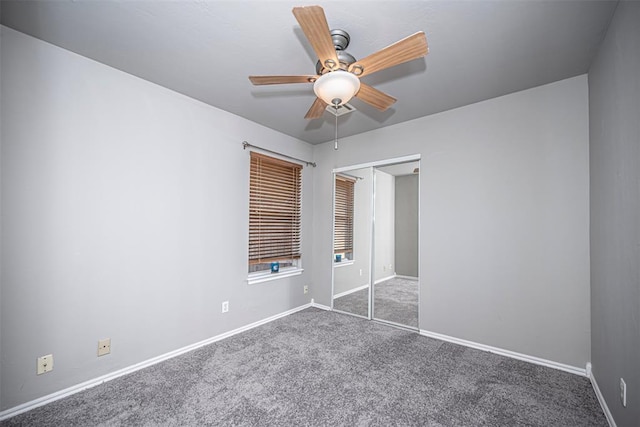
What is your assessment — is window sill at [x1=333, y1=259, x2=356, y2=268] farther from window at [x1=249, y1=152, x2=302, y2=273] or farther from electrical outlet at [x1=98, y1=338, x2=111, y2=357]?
electrical outlet at [x1=98, y1=338, x2=111, y2=357]

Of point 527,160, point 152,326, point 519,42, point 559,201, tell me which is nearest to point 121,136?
point 152,326

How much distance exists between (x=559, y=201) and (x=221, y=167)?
10.7 ft

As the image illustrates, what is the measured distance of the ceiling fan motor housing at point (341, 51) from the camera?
1.71 m

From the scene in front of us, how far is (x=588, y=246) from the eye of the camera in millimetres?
2297

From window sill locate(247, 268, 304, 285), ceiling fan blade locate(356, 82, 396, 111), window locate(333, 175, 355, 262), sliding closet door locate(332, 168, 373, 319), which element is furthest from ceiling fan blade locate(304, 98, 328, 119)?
window sill locate(247, 268, 304, 285)

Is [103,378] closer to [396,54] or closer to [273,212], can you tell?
[273,212]

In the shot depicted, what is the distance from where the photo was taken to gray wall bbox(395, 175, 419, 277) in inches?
134

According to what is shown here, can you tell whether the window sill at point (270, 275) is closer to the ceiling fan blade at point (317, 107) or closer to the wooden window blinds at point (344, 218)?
the wooden window blinds at point (344, 218)

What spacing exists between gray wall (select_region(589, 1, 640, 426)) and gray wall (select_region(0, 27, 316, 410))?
10.3ft

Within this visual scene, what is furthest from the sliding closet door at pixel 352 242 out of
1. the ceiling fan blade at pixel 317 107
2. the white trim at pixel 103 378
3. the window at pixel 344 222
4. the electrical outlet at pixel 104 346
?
the electrical outlet at pixel 104 346

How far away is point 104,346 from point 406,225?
324cm

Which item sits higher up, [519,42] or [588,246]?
[519,42]

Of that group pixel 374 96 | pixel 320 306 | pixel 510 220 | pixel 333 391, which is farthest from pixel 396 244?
pixel 374 96

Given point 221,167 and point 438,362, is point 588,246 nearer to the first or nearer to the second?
point 438,362
